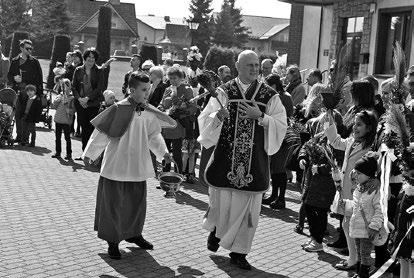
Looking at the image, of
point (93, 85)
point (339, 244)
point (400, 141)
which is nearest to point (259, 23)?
point (93, 85)

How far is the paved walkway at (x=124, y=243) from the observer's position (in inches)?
264

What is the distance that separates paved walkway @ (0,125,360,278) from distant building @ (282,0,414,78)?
8495 mm

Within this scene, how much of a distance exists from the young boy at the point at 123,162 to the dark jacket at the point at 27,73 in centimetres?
892

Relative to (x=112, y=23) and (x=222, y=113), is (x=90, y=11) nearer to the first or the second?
(x=112, y=23)

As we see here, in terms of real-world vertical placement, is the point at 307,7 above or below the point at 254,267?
above

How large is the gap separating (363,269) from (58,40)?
101ft

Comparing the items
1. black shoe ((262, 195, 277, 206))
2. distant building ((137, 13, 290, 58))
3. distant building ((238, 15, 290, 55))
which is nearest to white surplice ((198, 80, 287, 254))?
black shoe ((262, 195, 277, 206))

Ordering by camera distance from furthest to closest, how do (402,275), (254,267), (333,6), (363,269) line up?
1. (333,6)
2. (254,267)
3. (363,269)
4. (402,275)

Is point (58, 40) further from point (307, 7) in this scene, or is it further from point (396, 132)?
point (396, 132)

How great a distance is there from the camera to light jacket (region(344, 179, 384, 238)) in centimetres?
661

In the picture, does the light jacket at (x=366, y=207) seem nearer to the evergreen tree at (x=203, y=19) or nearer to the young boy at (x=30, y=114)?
the young boy at (x=30, y=114)

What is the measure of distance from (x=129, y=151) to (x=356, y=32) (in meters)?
14.4

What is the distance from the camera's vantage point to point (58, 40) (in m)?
35.4

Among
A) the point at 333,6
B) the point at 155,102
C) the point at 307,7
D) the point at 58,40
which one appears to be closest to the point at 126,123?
the point at 155,102
